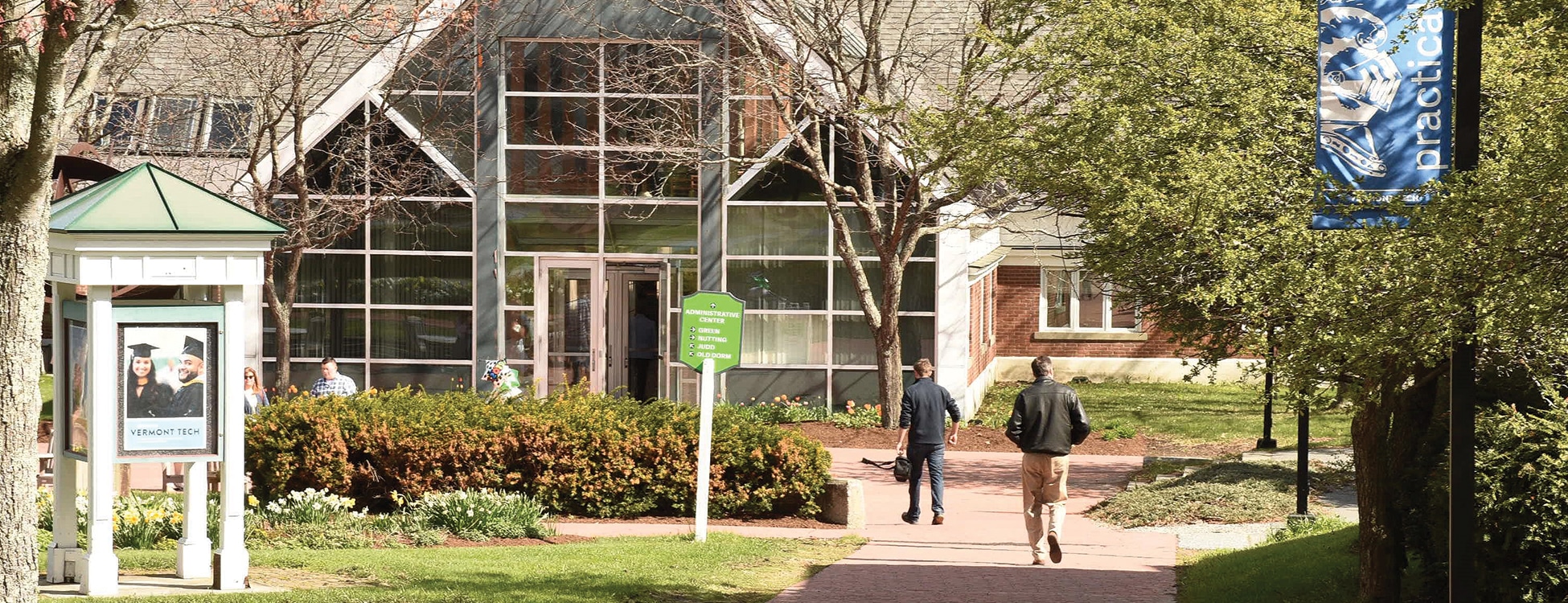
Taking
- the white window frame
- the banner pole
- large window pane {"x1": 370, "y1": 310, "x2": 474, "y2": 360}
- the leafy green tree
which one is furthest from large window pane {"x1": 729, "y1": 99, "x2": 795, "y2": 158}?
the white window frame

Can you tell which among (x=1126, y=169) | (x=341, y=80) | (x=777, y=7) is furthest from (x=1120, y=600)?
(x=341, y=80)

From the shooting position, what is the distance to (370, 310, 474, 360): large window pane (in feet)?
75.0

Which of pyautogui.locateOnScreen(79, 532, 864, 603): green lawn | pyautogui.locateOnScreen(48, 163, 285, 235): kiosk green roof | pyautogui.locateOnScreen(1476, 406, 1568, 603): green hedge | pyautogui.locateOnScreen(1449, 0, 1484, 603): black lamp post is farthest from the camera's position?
pyautogui.locateOnScreen(79, 532, 864, 603): green lawn

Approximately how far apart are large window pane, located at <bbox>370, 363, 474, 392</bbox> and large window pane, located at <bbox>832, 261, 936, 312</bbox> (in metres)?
5.54

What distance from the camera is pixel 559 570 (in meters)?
10.4

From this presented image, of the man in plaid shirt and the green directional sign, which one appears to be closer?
the green directional sign

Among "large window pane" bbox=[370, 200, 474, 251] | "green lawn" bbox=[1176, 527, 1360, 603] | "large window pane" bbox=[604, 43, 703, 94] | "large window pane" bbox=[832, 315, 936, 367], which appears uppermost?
A: "large window pane" bbox=[604, 43, 703, 94]

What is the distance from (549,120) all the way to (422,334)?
12.1 feet

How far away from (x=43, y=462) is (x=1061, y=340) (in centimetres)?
2042

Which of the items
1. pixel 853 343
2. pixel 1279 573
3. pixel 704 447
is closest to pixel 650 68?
pixel 853 343

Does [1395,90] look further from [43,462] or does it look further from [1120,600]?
[43,462]

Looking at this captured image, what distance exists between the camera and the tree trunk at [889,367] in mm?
21344

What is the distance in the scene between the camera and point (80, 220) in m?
8.91

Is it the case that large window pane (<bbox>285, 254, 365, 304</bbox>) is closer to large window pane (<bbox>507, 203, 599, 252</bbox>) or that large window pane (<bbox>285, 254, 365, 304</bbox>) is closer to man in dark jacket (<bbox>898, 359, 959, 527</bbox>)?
large window pane (<bbox>507, 203, 599, 252</bbox>)
